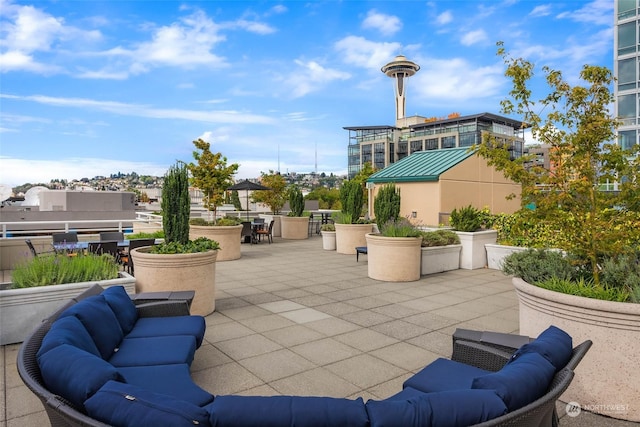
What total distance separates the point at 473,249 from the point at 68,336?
9.24 meters

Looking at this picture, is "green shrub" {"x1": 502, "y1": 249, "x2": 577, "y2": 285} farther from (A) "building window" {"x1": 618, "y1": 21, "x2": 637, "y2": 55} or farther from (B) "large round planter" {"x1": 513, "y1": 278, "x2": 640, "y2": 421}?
(A) "building window" {"x1": 618, "y1": 21, "x2": 637, "y2": 55}

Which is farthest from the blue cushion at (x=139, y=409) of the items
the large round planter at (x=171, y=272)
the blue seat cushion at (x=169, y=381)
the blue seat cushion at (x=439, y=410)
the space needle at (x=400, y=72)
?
the space needle at (x=400, y=72)

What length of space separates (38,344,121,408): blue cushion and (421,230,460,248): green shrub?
328 inches

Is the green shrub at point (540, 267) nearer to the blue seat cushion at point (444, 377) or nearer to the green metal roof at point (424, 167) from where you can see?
the blue seat cushion at point (444, 377)

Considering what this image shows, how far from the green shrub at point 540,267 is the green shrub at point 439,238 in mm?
4861

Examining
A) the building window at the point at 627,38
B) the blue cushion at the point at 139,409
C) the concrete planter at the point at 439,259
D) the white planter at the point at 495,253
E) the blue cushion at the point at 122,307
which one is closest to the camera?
the blue cushion at the point at 139,409

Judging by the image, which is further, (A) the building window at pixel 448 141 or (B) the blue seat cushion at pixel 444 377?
(A) the building window at pixel 448 141

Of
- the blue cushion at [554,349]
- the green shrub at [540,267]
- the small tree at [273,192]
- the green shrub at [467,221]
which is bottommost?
the blue cushion at [554,349]

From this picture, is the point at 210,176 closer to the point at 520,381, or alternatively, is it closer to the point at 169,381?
the point at 169,381

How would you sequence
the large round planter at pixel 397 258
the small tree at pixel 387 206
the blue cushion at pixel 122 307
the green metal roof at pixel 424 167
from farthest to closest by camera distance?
the green metal roof at pixel 424 167
the small tree at pixel 387 206
the large round planter at pixel 397 258
the blue cushion at pixel 122 307

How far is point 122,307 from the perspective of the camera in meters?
3.77

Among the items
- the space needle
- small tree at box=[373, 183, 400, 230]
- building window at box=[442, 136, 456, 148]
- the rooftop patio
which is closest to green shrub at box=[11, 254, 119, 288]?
the rooftop patio

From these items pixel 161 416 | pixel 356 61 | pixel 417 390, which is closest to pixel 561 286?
pixel 417 390

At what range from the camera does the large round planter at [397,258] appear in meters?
8.37
